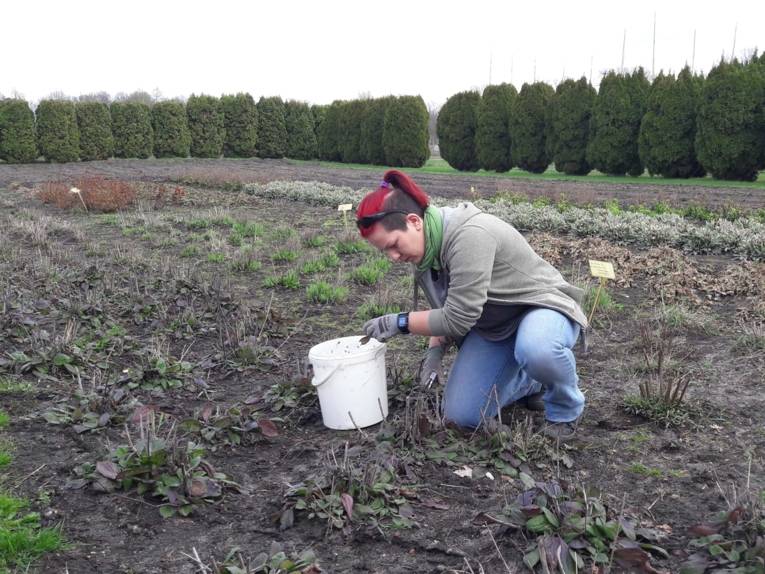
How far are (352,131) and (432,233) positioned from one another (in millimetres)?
27454

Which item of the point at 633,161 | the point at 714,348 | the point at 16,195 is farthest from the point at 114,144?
the point at 714,348

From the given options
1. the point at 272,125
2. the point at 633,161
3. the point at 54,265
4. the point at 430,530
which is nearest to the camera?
the point at 430,530

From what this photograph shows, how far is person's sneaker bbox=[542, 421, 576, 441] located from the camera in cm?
302

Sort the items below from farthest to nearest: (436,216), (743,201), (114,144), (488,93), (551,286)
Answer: (114,144), (488,93), (743,201), (551,286), (436,216)

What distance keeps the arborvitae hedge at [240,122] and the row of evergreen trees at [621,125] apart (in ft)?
32.8

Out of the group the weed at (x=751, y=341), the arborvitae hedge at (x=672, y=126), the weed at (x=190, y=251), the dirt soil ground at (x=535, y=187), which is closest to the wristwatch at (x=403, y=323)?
the weed at (x=751, y=341)

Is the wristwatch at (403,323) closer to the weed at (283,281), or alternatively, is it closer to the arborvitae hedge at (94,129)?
the weed at (283,281)

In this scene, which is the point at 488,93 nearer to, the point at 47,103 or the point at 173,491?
the point at 47,103

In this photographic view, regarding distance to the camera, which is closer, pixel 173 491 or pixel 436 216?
pixel 173 491

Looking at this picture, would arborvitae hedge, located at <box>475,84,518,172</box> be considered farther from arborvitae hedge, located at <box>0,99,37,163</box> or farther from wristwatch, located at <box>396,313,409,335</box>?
wristwatch, located at <box>396,313,409,335</box>

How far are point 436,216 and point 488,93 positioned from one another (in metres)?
21.6

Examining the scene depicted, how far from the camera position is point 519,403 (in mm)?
3576

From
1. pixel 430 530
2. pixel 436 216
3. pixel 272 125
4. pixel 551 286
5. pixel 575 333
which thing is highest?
pixel 272 125

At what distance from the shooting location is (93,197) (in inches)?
456
